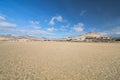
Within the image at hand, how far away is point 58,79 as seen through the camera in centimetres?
592

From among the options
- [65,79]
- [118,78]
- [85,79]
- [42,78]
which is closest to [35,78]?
[42,78]

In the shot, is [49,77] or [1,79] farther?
[49,77]

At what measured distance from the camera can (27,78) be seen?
5.93m

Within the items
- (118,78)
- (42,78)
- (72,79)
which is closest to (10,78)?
(42,78)

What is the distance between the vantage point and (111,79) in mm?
5891

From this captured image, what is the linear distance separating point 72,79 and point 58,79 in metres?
0.81

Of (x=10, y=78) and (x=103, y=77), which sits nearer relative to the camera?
(x=10, y=78)

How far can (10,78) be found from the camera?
5.84m

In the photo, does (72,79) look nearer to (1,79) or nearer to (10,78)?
(10,78)

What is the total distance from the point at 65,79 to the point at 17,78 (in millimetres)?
2740

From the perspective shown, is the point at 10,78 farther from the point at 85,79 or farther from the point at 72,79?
the point at 85,79

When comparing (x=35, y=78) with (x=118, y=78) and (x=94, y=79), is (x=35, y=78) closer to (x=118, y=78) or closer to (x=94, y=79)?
(x=94, y=79)

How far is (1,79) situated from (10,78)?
45 cm

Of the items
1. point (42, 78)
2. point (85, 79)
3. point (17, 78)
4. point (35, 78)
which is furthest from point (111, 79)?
point (17, 78)
